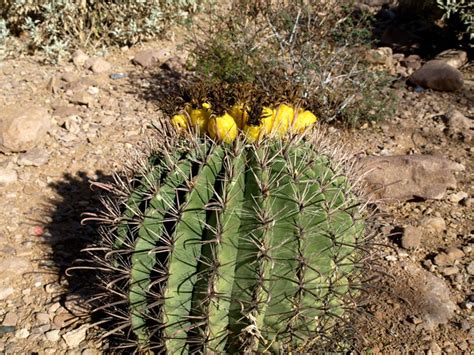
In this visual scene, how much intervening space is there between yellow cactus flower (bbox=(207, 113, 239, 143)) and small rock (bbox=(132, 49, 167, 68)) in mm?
4118

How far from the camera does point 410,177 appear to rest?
4.03 metres

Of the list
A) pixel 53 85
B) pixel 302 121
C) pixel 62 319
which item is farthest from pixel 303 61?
pixel 62 319

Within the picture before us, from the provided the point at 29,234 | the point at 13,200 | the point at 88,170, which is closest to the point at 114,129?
the point at 88,170

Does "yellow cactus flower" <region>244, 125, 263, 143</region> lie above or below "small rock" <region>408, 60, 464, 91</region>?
above

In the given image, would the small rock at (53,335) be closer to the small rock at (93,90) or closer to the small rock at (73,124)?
→ the small rock at (73,124)

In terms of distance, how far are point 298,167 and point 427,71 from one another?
163 inches

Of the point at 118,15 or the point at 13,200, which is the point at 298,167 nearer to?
the point at 13,200

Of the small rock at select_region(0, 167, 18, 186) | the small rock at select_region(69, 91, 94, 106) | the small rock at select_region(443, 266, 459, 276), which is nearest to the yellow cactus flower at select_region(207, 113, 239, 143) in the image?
the small rock at select_region(443, 266, 459, 276)

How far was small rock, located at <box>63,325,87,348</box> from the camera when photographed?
2.68 metres

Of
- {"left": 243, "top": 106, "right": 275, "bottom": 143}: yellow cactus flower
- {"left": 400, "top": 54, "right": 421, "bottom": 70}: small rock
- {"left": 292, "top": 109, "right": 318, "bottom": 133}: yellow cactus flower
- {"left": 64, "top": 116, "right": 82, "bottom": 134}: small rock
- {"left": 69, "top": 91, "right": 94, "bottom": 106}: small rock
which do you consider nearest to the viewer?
{"left": 243, "top": 106, "right": 275, "bottom": 143}: yellow cactus flower

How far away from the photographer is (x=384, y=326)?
2879 mm

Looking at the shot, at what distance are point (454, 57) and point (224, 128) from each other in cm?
498

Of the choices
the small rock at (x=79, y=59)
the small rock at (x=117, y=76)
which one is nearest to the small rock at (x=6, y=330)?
the small rock at (x=117, y=76)

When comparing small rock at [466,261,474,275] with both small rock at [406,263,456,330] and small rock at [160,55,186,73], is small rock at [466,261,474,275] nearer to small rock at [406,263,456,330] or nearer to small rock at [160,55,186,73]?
small rock at [406,263,456,330]
